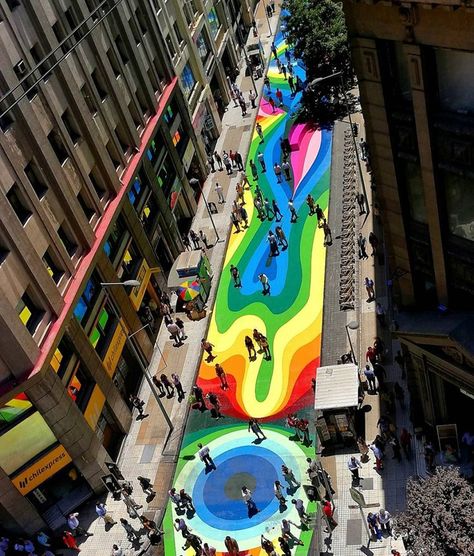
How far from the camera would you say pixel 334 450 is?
38.6 meters

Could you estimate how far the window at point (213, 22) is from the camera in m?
74.3

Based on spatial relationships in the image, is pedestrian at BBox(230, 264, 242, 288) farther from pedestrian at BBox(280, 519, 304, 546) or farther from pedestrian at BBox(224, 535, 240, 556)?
pedestrian at BBox(224, 535, 240, 556)

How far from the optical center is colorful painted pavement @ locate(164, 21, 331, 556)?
37.8m

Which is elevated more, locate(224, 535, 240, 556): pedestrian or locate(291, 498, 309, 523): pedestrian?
locate(291, 498, 309, 523): pedestrian

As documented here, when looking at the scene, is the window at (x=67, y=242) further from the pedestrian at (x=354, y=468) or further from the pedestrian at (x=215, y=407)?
the pedestrian at (x=354, y=468)

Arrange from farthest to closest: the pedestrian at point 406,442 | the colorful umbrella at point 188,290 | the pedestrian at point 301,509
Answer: the colorful umbrella at point 188,290 → the pedestrian at point 406,442 → the pedestrian at point 301,509

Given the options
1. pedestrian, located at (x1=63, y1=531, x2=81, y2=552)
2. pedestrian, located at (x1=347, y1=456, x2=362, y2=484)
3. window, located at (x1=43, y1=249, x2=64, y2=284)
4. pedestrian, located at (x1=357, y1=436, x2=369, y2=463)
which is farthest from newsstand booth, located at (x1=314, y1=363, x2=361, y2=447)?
window, located at (x1=43, y1=249, x2=64, y2=284)

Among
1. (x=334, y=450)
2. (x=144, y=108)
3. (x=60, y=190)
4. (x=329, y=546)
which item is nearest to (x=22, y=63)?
(x=60, y=190)

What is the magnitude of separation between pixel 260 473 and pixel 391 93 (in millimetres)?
20825

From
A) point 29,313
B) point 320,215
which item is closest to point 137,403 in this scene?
point 29,313

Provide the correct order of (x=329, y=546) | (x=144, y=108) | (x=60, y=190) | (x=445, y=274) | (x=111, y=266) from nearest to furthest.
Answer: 1. (x=445, y=274)
2. (x=329, y=546)
3. (x=60, y=190)
4. (x=111, y=266)
5. (x=144, y=108)

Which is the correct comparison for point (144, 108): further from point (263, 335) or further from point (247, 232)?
point (263, 335)

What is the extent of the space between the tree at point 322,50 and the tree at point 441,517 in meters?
41.1

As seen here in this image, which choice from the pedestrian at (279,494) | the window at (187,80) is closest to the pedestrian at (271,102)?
the window at (187,80)
